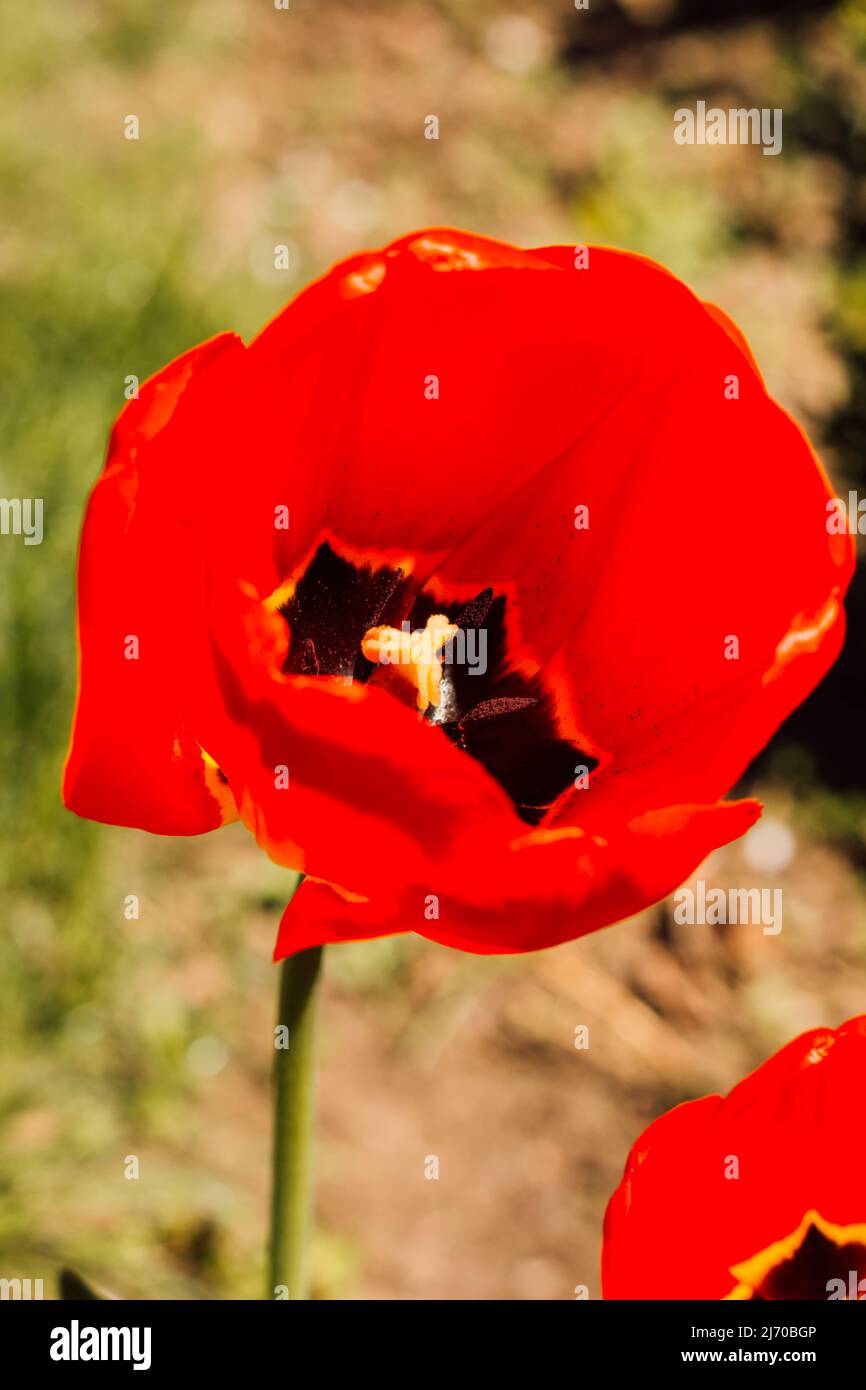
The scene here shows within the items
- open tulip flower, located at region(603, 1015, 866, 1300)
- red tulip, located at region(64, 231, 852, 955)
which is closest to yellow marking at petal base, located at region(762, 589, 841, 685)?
red tulip, located at region(64, 231, 852, 955)

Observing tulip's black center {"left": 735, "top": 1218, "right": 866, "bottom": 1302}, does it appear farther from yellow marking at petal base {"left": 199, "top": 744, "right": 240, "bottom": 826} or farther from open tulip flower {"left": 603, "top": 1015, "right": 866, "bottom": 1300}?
yellow marking at petal base {"left": 199, "top": 744, "right": 240, "bottom": 826}

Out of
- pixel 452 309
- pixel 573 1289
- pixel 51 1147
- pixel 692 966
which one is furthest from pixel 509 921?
pixel 692 966

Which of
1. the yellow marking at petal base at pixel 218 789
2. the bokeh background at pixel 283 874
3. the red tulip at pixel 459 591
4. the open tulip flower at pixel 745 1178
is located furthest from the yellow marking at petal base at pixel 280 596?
the bokeh background at pixel 283 874

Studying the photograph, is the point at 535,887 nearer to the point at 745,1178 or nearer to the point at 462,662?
the point at 745,1178

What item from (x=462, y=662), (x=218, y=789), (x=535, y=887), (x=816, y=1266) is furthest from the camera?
(x=462, y=662)

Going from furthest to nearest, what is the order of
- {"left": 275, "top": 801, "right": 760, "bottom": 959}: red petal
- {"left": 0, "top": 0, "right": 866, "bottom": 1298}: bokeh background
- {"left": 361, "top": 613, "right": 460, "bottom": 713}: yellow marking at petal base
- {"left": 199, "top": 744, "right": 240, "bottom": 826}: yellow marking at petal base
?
{"left": 0, "top": 0, "right": 866, "bottom": 1298}: bokeh background
{"left": 361, "top": 613, "right": 460, "bottom": 713}: yellow marking at petal base
{"left": 199, "top": 744, "right": 240, "bottom": 826}: yellow marking at petal base
{"left": 275, "top": 801, "right": 760, "bottom": 959}: red petal

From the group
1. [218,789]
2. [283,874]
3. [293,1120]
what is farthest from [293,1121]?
[283,874]
